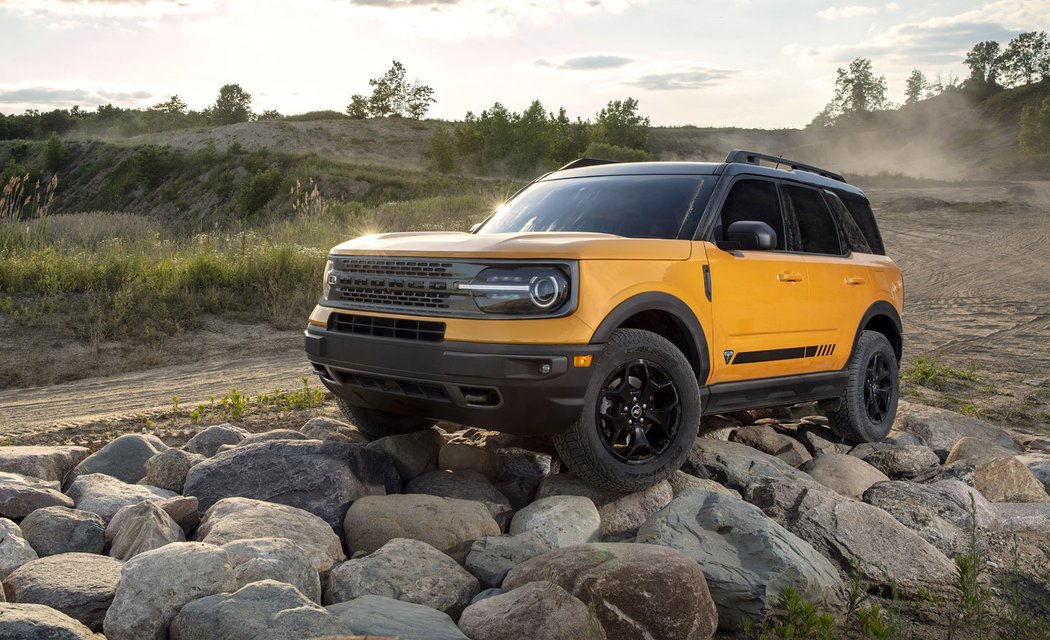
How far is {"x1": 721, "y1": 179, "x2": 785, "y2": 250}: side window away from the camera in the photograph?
6363 mm

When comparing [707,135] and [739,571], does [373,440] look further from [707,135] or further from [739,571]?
[707,135]

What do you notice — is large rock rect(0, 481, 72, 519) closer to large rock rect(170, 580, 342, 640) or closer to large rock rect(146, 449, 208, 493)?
large rock rect(146, 449, 208, 493)

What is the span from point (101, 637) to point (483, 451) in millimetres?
2831

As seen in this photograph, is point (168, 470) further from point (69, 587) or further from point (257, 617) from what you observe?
point (257, 617)

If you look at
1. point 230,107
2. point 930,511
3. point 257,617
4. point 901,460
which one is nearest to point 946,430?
point 901,460

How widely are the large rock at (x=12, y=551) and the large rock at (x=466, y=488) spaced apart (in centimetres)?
217

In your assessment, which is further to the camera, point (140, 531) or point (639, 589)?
point (140, 531)

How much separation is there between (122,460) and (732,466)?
4.25 m

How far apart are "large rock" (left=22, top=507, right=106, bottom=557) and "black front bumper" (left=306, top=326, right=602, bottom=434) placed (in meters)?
1.68

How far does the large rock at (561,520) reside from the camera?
5.06 meters

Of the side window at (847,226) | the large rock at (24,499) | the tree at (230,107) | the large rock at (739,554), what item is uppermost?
the tree at (230,107)

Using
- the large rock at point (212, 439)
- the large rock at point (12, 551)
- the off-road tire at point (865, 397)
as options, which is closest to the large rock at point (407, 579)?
the large rock at point (12, 551)

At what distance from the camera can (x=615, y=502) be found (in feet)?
18.3

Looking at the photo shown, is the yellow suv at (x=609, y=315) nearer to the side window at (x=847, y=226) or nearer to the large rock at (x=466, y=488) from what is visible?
the side window at (x=847, y=226)
